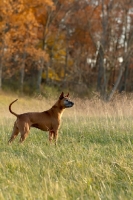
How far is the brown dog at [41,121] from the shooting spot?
304 inches

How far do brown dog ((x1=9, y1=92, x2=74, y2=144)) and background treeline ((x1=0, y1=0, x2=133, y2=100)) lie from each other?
12.3 meters

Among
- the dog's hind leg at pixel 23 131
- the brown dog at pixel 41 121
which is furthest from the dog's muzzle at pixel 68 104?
the dog's hind leg at pixel 23 131

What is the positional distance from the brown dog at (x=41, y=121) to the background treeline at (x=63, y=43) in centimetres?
1234

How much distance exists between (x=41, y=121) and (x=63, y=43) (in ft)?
78.9

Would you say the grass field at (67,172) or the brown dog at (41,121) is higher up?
the grass field at (67,172)

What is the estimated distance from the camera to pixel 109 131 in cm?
862

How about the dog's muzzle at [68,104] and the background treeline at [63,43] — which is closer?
the dog's muzzle at [68,104]

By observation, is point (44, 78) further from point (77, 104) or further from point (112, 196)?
point (112, 196)

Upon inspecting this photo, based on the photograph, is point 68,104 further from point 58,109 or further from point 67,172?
point 67,172

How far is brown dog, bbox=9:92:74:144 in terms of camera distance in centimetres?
773

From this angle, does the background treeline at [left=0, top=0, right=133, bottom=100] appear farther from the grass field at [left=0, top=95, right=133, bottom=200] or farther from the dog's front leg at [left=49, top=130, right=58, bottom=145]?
the grass field at [left=0, top=95, right=133, bottom=200]

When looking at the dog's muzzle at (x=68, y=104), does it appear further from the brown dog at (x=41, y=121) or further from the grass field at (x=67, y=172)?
the grass field at (x=67, y=172)

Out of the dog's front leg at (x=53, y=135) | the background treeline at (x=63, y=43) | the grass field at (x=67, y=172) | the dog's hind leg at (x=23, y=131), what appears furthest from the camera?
the background treeline at (x=63, y=43)

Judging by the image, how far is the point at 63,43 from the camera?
31.6m
